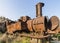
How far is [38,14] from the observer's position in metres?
6.78

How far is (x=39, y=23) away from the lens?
19.8 feet

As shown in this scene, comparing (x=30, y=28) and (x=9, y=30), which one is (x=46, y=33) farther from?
(x=9, y=30)

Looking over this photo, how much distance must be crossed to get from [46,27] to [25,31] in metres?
1.70

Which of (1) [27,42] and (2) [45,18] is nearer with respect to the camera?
(2) [45,18]

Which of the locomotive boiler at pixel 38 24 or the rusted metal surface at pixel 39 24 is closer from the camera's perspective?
the locomotive boiler at pixel 38 24

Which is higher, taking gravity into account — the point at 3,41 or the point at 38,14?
the point at 38,14

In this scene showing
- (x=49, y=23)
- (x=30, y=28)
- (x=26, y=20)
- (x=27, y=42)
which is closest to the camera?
(x=49, y=23)

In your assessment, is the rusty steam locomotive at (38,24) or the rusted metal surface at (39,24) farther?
the rusted metal surface at (39,24)

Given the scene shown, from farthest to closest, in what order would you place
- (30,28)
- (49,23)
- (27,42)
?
(27,42), (30,28), (49,23)

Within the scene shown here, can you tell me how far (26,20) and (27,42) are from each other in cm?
125

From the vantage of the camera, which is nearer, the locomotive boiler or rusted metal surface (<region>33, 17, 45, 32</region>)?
the locomotive boiler

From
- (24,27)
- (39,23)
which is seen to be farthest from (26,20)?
(39,23)

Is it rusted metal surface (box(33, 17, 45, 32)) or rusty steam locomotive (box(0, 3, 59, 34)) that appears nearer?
rusty steam locomotive (box(0, 3, 59, 34))

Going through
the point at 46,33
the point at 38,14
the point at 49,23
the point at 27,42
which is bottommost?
the point at 27,42
